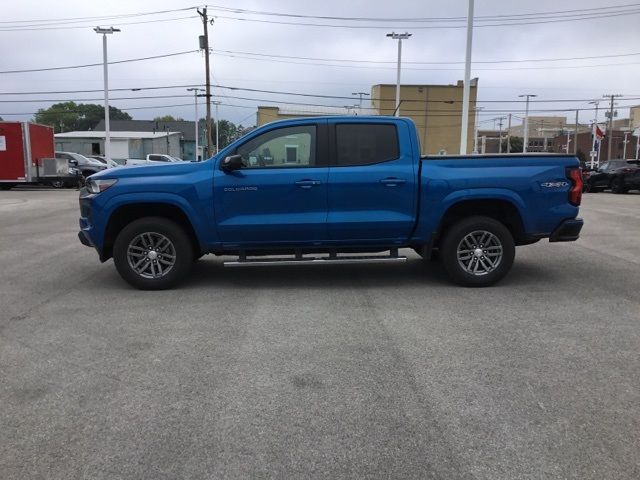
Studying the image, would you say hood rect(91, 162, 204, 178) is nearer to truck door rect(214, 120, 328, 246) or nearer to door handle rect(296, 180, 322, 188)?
truck door rect(214, 120, 328, 246)

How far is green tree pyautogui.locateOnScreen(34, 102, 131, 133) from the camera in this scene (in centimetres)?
12288

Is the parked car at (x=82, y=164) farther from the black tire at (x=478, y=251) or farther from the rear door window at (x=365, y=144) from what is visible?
the black tire at (x=478, y=251)

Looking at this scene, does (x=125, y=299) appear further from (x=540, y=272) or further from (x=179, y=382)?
(x=540, y=272)

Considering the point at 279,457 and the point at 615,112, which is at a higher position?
the point at 615,112

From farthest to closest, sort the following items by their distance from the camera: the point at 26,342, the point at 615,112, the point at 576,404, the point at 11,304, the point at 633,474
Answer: the point at 615,112 < the point at 11,304 < the point at 26,342 < the point at 576,404 < the point at 633,474

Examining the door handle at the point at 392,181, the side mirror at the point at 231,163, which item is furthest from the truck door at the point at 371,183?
the side mirror at the point at 231,163

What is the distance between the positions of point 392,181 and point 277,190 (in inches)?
53.6

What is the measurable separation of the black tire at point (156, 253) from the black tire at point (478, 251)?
3158mm

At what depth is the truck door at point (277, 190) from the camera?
674cm

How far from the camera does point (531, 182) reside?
6.82 meters

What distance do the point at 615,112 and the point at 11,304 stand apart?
308 feet

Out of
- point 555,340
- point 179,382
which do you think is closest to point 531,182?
point 555,340

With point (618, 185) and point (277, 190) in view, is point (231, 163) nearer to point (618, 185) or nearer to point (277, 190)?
point (277, 190)

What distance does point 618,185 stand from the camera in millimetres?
26250
